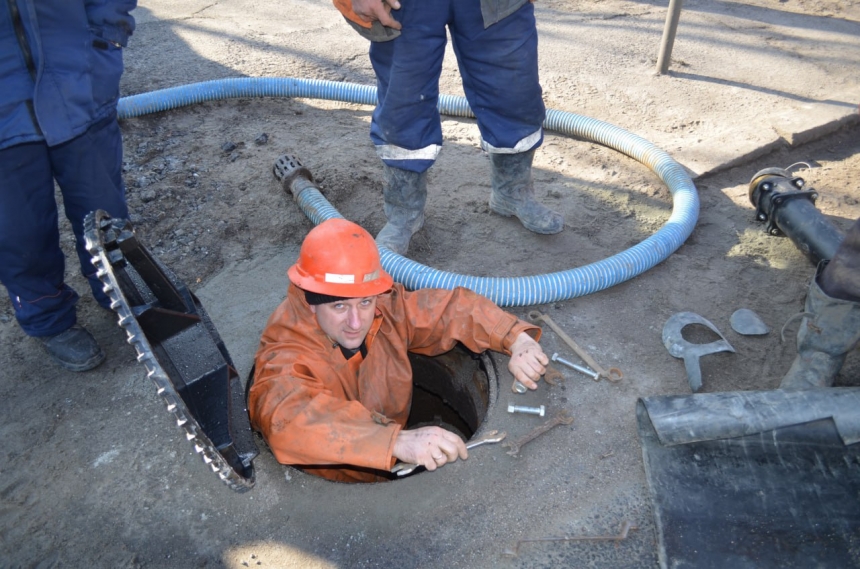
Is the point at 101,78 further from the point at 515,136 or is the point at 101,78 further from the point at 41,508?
the point at 515,136

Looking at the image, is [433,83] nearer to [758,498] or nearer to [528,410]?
[528,410]

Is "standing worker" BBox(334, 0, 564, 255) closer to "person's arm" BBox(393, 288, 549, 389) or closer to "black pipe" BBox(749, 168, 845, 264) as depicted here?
"person's arm" BBox(393, 288, 549, 389)

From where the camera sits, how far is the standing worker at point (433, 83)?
9.15 ft

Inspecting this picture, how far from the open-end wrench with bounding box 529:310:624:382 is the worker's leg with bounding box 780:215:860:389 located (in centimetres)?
63

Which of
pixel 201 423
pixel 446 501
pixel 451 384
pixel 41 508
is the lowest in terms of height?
pixel 451 384

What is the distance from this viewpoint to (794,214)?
3242 millimetres

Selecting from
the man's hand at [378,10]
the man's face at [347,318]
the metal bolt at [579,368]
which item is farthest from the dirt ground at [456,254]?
the man's hand at [378,10]

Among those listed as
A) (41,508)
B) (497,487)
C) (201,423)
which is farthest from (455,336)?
(41,508)

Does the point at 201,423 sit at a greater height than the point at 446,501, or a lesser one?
greater

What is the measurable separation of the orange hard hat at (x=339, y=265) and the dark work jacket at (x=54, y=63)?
105 cm

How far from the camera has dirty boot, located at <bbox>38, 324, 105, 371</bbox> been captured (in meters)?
2.80

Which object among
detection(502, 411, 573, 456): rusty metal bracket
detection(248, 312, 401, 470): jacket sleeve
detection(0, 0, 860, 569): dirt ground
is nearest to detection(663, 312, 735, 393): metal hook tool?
detection(0, 0, 860, 569): dirt ground

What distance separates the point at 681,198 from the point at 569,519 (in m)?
2.10

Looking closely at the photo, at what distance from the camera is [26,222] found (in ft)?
8.30
